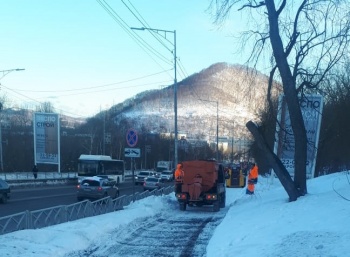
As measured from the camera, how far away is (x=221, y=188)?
25.1m

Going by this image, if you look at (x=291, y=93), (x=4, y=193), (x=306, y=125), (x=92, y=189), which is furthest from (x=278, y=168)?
(x=4, y=193)

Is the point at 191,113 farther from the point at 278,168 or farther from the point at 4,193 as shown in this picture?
the point at 278,168

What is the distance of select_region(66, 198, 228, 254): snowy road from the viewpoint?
1123 centimetres

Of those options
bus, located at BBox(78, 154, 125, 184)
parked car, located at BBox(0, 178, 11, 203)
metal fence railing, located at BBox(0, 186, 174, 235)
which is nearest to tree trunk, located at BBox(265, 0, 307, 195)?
metal fence railing, located at BBox(0, 186, 174, 235)

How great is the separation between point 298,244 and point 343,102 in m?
29.6

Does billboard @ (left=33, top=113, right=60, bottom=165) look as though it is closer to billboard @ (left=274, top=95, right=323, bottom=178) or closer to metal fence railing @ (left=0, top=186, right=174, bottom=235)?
billboard @ (left=274, top=95, right=323, bottom=178)

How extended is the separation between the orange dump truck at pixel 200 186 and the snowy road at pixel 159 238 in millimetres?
3077

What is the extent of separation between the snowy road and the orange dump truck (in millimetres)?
3077

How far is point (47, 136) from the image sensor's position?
49.8 metres

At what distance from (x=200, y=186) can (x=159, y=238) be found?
33.2 ft

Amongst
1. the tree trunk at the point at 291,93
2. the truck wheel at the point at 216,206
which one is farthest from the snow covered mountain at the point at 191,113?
the tree trunk at the point at 291,93

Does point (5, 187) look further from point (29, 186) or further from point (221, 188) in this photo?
point (29, 186)

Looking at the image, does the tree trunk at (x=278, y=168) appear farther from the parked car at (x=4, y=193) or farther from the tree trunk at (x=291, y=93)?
the parked car at (x=4, y=193)

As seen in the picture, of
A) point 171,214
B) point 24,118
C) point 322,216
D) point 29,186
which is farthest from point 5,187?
point 24,118
